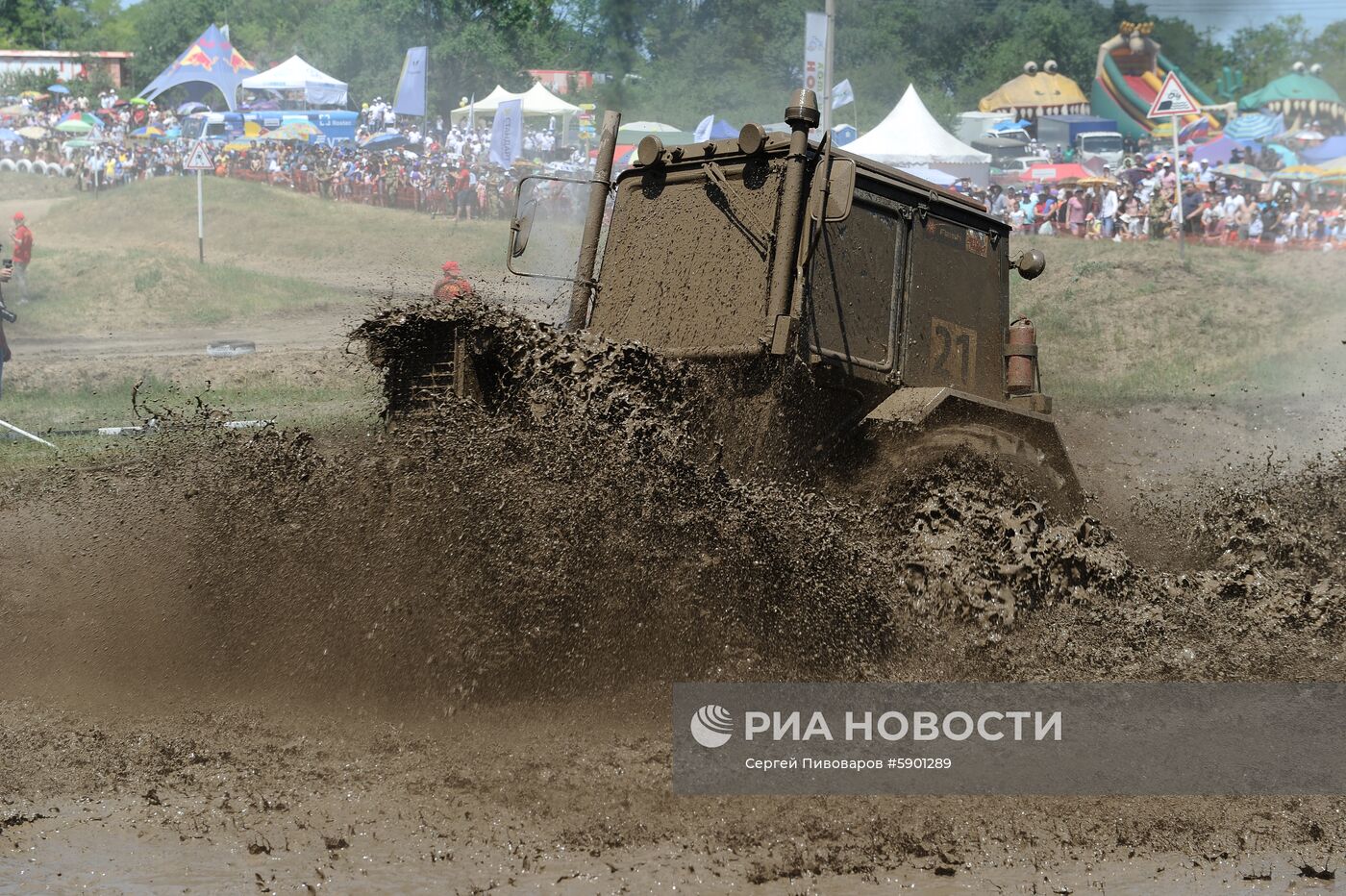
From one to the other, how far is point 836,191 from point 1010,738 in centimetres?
243

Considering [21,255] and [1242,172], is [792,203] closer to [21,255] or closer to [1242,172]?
[21,255]

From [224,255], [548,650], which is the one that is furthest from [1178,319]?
[224,255]

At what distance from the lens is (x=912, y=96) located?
90.4 ft

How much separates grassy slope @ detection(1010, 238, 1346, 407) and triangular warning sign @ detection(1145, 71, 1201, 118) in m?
2.20

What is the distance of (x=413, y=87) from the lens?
32094mm

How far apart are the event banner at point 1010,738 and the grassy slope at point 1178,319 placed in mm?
9360

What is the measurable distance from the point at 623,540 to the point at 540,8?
139 ft

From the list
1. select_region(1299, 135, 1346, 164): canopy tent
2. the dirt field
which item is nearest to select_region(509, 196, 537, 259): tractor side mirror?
the dirt field

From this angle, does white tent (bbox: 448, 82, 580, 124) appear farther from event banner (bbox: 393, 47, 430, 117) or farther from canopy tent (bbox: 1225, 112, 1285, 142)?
canopy tent (bbox: 1225, 112, 1285, 142)

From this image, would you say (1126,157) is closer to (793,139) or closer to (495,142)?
(495,142)

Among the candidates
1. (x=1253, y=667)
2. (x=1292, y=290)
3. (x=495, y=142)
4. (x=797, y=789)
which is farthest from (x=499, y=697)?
(x=495, y=142)

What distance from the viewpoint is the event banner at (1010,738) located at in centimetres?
520

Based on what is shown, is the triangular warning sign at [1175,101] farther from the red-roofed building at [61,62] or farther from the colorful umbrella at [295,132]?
the red-roofed building at [61,62]

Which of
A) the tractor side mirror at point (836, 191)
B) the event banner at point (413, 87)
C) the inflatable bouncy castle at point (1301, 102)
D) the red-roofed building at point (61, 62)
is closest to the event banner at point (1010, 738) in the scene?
the tractor side mirror at point (836, 191)
